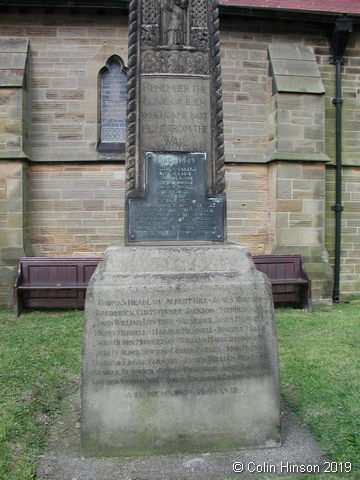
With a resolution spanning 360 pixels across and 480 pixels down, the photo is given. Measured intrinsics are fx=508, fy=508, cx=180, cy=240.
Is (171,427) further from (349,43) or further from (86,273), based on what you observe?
(349,43)

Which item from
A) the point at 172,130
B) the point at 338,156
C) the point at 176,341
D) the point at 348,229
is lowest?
the point at 176,341

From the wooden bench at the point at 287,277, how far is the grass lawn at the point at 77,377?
2.08ft

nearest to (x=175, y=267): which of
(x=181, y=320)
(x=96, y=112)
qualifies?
(x=181, y=320)

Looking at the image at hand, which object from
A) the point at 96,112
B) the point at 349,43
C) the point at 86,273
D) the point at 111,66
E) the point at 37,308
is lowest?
the point at 37,308

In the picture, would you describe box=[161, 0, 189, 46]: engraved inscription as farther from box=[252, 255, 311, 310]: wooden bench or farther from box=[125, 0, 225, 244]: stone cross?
box=[252, 255, 311, 310]: wooden bench

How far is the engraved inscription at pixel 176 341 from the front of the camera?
349 cm

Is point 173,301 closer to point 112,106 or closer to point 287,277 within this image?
point 287,277

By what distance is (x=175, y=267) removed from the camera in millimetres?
3643

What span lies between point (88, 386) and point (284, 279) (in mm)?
6853

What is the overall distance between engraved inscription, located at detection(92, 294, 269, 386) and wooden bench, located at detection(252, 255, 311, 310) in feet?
20.3

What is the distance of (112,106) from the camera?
35.7ft

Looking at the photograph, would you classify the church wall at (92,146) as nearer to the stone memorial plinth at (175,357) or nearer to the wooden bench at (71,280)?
the wooden bench at (71,280)

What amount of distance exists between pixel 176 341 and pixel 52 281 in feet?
21.2

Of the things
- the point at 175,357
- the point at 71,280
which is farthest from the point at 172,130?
the point at 71,280
